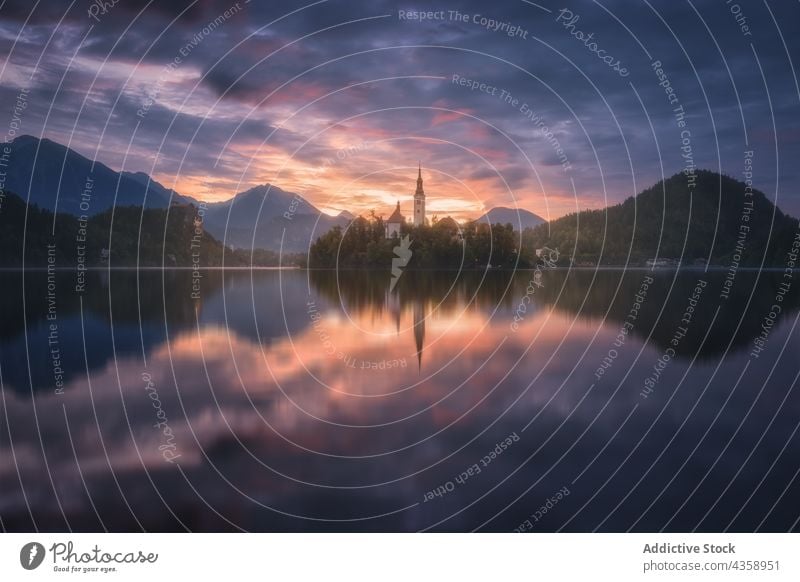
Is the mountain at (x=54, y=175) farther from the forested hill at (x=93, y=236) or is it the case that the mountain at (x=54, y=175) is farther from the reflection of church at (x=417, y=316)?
the reflection of church at (x=417, y=316)

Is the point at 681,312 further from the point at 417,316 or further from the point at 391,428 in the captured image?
the point at 391,428

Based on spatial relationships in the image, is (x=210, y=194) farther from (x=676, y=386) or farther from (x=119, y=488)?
(x=676, y=386)

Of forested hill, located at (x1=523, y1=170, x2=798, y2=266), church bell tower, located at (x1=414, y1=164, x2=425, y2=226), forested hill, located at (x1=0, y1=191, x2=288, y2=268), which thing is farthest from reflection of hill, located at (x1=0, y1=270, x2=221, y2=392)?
forested hill, located at (x1=523, y1=170, x2=798, y2=266)

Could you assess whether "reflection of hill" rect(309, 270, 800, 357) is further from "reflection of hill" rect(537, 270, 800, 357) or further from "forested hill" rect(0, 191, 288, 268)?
"forested hill" rect(0, 191, 288, 268)
